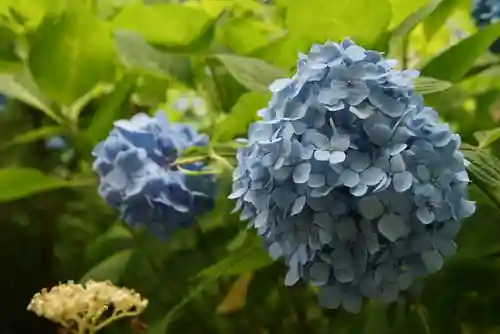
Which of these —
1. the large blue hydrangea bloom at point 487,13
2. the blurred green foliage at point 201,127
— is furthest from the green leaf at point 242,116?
the large blue hydrangea bloom at point 487,13

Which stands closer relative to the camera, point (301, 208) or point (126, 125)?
point (301, 208)

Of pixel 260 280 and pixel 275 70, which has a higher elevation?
pixel 275 70

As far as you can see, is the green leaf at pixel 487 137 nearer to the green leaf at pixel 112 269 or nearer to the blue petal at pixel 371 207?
the blue petal at pixel 371 207

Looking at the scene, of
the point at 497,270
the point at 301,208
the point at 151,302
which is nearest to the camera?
the point at 301,208

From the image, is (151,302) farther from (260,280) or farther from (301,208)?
(301,208)

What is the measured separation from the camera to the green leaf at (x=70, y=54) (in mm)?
603

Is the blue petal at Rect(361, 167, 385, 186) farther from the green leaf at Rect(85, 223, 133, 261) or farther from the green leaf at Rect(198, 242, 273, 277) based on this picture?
the green leaf at Rect(85, 223, 133, 261)

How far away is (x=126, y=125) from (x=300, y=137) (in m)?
0.20

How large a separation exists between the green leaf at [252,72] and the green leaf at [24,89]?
0.18 m

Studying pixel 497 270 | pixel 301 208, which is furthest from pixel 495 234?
pixel 301 208

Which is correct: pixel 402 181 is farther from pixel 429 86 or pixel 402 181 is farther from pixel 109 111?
pixel 109 111

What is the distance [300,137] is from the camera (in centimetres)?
40

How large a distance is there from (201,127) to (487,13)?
240mm

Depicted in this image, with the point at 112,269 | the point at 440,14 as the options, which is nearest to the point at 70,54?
the point at 112,269
